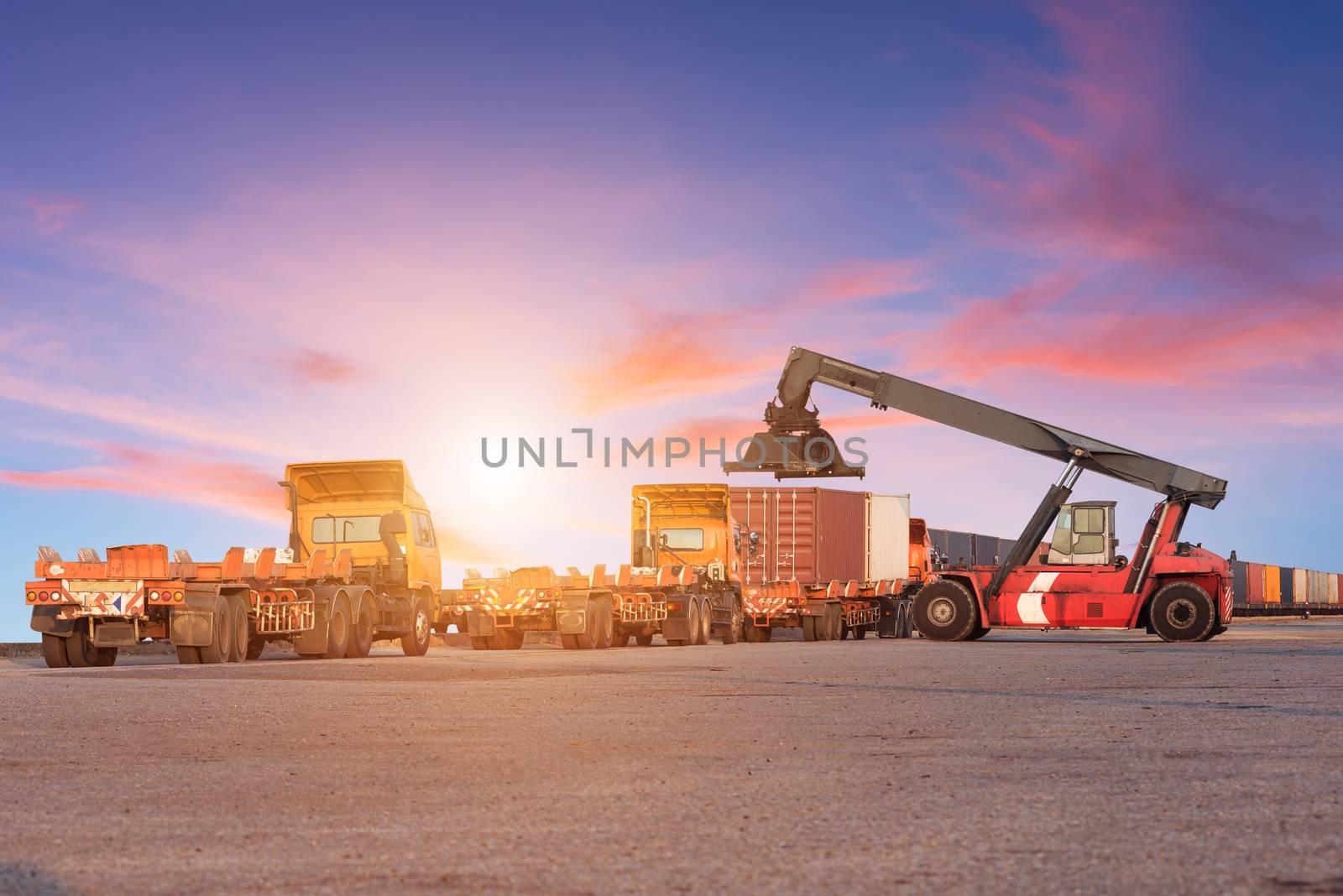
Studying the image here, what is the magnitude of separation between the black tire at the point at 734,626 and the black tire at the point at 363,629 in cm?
974

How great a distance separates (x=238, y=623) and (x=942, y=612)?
47.9 ft

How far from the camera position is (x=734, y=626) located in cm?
3183

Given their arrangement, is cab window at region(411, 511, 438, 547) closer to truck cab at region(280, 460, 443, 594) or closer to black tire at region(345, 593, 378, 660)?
truck cab at region(280, 460, 443, 594)

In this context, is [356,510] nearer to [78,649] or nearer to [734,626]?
[78,649]

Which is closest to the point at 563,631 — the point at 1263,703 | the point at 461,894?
the point at 1263,703

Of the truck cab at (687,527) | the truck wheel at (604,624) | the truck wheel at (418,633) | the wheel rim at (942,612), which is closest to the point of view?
the truck wheel at (418,633)

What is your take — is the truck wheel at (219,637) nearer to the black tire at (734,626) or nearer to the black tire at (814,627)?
the black tire at (734,626)

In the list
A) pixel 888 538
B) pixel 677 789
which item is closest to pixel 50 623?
pixel 677 789

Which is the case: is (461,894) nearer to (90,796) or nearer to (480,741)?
(90,796)

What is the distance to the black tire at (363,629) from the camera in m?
23.5

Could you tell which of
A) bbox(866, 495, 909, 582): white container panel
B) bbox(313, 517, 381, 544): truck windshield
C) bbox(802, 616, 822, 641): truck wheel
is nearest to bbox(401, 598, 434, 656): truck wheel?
bbox(313, 517, 381, 544): truck windshield

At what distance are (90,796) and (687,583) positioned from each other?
2228cm

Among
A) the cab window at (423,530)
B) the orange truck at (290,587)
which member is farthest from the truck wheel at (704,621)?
the cab window at (423,530)

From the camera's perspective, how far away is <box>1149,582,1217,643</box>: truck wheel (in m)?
27.2
